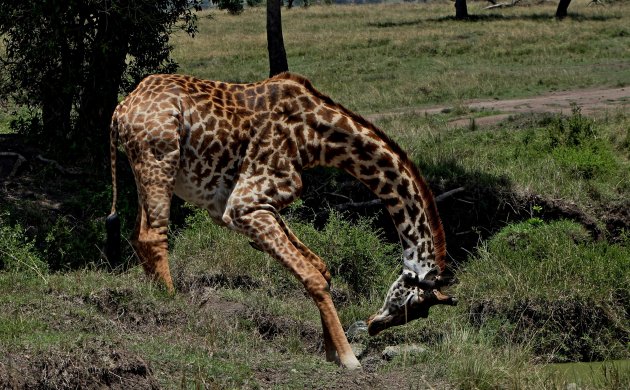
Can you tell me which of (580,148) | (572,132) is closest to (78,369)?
(580,148)

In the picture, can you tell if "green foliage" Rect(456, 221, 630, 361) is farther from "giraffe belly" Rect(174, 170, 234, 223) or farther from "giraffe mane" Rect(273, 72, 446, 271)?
"giraffe belly" Rect(174, 170, 234, 223)

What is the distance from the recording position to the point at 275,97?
30.9 ft

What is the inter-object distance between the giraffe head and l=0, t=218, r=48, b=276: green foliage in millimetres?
3800

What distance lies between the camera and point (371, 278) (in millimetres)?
11820

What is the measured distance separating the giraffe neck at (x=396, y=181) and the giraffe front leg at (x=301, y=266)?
820 millimetres

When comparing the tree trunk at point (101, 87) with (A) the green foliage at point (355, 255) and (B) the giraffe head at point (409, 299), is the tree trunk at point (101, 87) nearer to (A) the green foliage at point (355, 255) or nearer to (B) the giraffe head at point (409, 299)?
(A) the green foliage at point (355, 255)

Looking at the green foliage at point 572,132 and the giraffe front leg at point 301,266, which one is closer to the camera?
the giraffe front leg at point 301,266

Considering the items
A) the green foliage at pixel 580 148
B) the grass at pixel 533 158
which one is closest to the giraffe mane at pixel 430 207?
the grass at pixel 533 158

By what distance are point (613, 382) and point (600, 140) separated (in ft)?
25.7

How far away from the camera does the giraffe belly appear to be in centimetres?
948

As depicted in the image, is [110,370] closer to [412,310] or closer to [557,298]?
[412,310]

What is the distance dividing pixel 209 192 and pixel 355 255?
286cm

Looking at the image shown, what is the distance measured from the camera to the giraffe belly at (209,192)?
948 cm

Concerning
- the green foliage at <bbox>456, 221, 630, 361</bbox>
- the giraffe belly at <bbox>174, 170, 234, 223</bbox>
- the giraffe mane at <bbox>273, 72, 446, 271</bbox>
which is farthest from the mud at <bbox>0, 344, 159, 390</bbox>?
the green foliage at <bbox>456, 221, 630, 361</bbox>
